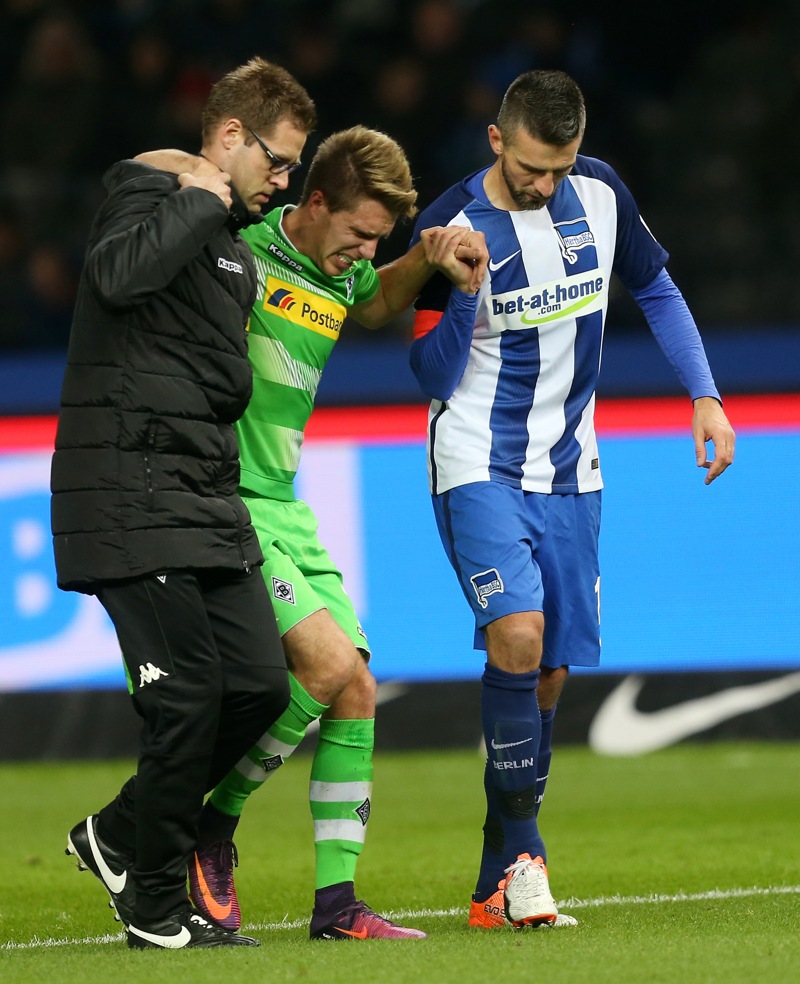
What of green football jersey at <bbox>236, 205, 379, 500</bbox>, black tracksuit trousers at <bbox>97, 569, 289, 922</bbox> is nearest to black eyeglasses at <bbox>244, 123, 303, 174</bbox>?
green football jersey at <bbox>236, 205, 379, 500</bbox>

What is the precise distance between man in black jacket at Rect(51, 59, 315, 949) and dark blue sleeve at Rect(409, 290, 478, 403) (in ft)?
2.13

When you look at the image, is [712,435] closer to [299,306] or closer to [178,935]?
[299,306]

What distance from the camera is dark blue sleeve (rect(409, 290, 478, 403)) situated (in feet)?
15.1

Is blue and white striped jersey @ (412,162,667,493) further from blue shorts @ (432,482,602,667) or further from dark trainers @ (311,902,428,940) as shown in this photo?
dark trainers @ (311,902,428,940)

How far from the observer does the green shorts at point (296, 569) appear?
4.54 metres

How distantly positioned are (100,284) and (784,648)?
5.37m

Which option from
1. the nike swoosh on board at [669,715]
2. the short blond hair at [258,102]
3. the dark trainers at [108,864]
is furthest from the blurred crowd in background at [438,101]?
the dark trainers at [108,864]

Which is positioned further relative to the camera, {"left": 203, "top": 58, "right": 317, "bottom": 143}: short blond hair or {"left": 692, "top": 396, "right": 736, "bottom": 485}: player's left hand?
{"left": 692, "top": 396, "right": 736, "bottom": 485}: player's left hand

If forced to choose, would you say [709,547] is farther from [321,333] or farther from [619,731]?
[321,333]

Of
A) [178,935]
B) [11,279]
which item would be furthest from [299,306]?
[11,279]

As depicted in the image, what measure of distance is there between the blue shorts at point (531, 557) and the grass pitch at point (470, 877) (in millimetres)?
805

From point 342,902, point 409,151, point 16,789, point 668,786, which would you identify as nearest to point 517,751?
point 342,902

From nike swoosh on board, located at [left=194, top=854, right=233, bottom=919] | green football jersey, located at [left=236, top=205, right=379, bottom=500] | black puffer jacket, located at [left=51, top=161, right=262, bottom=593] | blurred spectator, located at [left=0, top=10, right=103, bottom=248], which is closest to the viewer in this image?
black puffer jacket, located at [left=51, top=161, right=262, bottom=593]

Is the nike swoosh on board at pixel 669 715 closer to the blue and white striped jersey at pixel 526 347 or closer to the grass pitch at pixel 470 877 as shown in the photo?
the grass pitch at pixel 470 877
